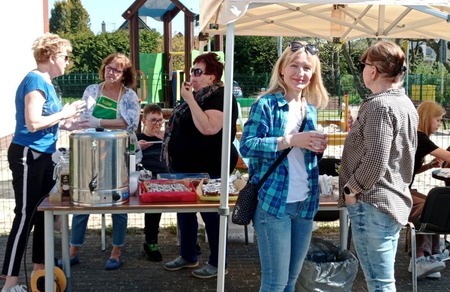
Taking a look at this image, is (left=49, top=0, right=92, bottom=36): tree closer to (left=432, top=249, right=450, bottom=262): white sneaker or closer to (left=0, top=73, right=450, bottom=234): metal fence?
(left=0, top=73, right=450, bottom=234): metal fence

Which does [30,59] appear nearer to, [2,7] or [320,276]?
[2,7]

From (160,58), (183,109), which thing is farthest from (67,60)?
(160,58)

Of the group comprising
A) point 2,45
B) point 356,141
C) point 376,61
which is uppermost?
point 2,45

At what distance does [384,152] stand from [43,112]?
2.31 m

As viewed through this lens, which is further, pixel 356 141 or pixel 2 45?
pixel 2 45

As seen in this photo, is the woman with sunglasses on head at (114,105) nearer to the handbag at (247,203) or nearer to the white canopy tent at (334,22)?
the white canopy tent at (334,22)

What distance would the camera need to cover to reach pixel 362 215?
9.76ft

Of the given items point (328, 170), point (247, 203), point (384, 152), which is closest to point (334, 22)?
point (328, 170)

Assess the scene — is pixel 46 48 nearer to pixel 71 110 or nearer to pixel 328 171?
pixel 71 110

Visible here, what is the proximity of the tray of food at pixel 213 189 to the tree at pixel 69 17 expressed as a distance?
205ft

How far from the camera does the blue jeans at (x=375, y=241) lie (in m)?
2.93

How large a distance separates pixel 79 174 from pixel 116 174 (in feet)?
0.70

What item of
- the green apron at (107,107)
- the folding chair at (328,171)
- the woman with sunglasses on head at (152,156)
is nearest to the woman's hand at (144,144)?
the woman with sunglasses on head at (152,156)

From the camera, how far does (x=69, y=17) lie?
6500 cm
